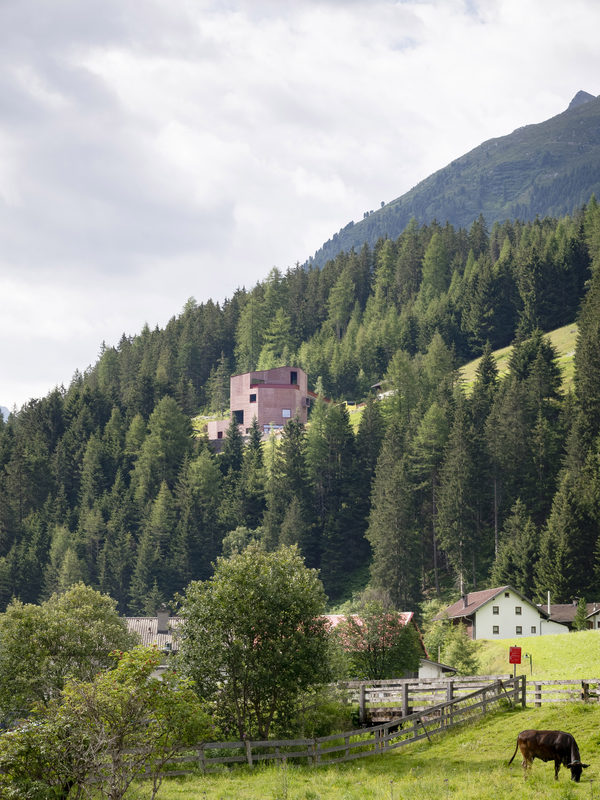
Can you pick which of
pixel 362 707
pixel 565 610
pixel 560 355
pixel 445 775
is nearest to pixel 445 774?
pixel 445 775

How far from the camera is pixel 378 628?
5916cm

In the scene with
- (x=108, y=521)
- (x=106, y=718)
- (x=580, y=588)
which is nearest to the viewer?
(x=106, y=718)

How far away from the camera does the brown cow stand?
25375 mm

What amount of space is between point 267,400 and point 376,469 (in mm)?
43097

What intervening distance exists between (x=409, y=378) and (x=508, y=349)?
3026 centimetres

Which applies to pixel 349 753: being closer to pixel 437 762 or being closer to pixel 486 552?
pixel 437 762

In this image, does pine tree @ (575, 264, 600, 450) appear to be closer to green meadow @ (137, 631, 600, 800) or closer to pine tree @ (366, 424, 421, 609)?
pine tree @ (366, 424, 421, 609)

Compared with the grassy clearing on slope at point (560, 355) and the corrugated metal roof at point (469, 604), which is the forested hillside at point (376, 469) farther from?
the corrugated metal roof at point (469, 604)

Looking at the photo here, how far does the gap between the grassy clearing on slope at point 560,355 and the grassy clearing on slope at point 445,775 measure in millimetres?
109529

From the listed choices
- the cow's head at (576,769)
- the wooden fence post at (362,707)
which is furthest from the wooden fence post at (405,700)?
the cow's head at (576,769)

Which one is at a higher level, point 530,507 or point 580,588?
point 530,507

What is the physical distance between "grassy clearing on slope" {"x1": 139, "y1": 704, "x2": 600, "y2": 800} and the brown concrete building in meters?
129

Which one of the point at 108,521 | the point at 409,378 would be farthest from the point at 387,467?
the point at 108,521

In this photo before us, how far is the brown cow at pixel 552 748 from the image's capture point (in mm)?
25375
